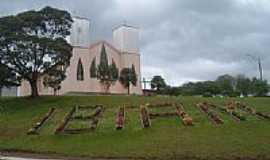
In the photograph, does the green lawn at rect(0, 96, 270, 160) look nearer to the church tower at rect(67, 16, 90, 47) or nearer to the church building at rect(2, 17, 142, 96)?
the church building at rect(2, 17, 142, 96)

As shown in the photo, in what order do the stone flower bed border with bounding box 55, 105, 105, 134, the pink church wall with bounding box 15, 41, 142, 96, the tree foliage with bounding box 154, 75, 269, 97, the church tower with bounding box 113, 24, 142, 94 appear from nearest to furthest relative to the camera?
the stone flower bed border with bounding box 55, 105, 105, 134, the tree foliage with bounding box 154, 75, 269, 97, the pink church wall with bounding box 15, 41, 142, 96, the church tower with bounding box 113, 24, 142, 94

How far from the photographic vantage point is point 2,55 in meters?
35.5

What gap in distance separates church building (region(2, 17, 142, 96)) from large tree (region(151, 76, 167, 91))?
145 inches

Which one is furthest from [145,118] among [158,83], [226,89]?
[158,83]

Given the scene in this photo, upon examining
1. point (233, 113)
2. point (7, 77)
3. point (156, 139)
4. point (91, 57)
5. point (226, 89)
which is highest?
point (91, 57)

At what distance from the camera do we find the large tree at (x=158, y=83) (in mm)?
78500

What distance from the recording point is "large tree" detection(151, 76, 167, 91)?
7850cm

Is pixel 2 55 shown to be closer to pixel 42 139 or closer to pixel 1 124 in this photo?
pixel 1 124

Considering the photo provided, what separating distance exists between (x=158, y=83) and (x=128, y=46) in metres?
15.4

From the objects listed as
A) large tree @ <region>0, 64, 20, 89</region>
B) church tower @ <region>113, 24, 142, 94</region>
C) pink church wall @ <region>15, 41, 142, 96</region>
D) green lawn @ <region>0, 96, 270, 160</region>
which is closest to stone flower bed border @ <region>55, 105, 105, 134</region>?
green lawn @ <region>0, 96, 270, 160</region>

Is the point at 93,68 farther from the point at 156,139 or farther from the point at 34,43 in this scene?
the point at 156,139

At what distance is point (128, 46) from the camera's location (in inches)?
3575

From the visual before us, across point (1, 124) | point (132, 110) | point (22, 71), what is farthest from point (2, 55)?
point (132, 110)

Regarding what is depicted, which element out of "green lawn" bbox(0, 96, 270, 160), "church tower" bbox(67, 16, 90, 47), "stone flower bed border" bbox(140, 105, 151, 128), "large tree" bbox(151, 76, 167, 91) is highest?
"church tower" bbox(67, 16, 90, 47)
